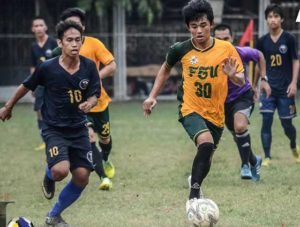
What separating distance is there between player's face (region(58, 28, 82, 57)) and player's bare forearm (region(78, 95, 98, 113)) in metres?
0.40

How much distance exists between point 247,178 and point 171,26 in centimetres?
1408

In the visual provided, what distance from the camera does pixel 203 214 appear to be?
7020 mm

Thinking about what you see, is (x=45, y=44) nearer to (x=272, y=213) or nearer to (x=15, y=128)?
(x=15, y=128)

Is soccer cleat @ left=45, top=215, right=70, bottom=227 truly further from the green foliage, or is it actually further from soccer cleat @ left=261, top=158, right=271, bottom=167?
the green foliage

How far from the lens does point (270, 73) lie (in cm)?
1154

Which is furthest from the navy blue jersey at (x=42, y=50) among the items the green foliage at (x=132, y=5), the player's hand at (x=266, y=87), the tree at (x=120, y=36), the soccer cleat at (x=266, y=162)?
the tree at (x=120, y=36)

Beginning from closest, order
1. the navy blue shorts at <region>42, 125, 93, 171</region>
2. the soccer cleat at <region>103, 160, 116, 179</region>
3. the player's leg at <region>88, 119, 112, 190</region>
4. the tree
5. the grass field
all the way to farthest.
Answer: the navy blue shorts at <region>42, 125, 93, 171</region>, the grass field, the player's leg at <region>88, 119, 112, 190</region>, the soccer cleat at <region>103, 160, 116, 179</region>, the tree

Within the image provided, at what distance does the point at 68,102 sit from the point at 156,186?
2330 mm

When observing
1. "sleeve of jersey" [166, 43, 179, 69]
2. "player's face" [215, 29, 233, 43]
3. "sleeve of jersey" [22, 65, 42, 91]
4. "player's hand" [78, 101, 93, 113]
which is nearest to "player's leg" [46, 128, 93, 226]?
"player's hand" [78, 101, 93, 113]

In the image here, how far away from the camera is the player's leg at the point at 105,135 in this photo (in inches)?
387

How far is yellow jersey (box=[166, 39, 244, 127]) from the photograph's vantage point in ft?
26.2

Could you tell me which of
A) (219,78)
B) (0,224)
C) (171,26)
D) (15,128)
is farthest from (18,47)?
(0,224)

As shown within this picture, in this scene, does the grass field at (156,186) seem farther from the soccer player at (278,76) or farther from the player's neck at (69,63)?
the player's neck at (69,63)

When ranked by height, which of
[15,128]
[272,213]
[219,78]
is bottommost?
[15,128]
